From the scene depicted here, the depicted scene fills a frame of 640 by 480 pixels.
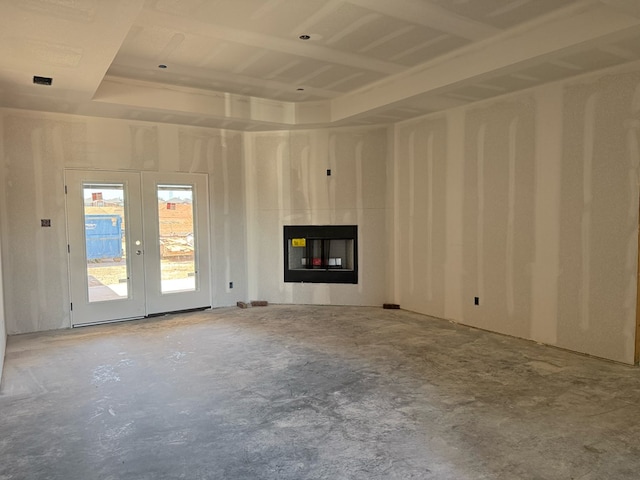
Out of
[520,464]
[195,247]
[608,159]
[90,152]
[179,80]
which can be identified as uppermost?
[179,80]

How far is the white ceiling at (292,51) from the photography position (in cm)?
344

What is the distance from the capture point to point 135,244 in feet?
21.0

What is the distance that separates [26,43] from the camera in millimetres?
3434

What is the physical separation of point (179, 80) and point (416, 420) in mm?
4719

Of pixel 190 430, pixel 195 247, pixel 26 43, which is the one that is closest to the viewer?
pixel 190 430

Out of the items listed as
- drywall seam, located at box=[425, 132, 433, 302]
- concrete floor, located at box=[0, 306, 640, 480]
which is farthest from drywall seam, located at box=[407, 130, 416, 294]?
concrete floor, located at box=[0, 306, 640, 480]

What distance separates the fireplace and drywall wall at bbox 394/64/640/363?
954 mm

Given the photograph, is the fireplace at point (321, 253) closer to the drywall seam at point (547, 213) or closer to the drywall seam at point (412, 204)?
the drywall seam at point (412, 204)

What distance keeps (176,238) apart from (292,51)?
11.5 feet

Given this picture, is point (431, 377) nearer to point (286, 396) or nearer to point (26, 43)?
point (286, 396)

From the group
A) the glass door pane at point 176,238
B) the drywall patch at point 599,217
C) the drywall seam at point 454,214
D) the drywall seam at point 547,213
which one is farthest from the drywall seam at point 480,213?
the glass door pane at point 176,238

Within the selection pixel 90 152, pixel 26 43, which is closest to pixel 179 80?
pixel 90 152

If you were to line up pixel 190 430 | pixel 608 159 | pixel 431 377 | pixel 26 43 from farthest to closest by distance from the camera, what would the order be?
pixel 608 159 → pixel 431 377 → pixel 26 43 → pixel 190 430

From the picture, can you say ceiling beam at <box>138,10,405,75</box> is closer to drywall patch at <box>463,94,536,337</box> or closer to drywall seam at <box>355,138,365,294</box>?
drywall patch at <box>463,94,536,337</box>
